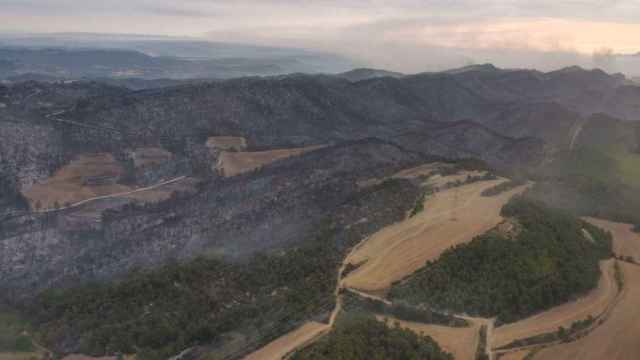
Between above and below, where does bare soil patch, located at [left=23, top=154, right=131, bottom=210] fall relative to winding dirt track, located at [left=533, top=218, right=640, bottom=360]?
below

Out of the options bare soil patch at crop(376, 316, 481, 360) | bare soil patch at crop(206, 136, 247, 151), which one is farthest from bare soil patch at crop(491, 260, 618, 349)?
bare soil patch at crop(206, 136, 247, 151)

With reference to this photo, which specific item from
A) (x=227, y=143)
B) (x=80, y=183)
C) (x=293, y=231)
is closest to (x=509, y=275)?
(x=293, y=231)

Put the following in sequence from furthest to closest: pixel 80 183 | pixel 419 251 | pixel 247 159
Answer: pixel 247 159
pixel 80 183
pixel 419 251

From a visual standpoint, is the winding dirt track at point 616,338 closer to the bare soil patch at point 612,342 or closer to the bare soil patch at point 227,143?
the bare soil patch at point 612,342

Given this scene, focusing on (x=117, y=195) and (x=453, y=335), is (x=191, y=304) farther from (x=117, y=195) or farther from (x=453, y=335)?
(x=117, y=195)

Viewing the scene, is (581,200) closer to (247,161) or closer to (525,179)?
(525,179)

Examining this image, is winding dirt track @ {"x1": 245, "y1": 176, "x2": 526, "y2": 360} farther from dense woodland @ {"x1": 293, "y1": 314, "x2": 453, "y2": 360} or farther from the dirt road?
the dirt road

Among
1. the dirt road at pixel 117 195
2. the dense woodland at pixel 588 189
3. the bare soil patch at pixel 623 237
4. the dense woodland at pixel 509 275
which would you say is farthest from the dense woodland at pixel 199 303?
the dirt road at pixel 117 195
